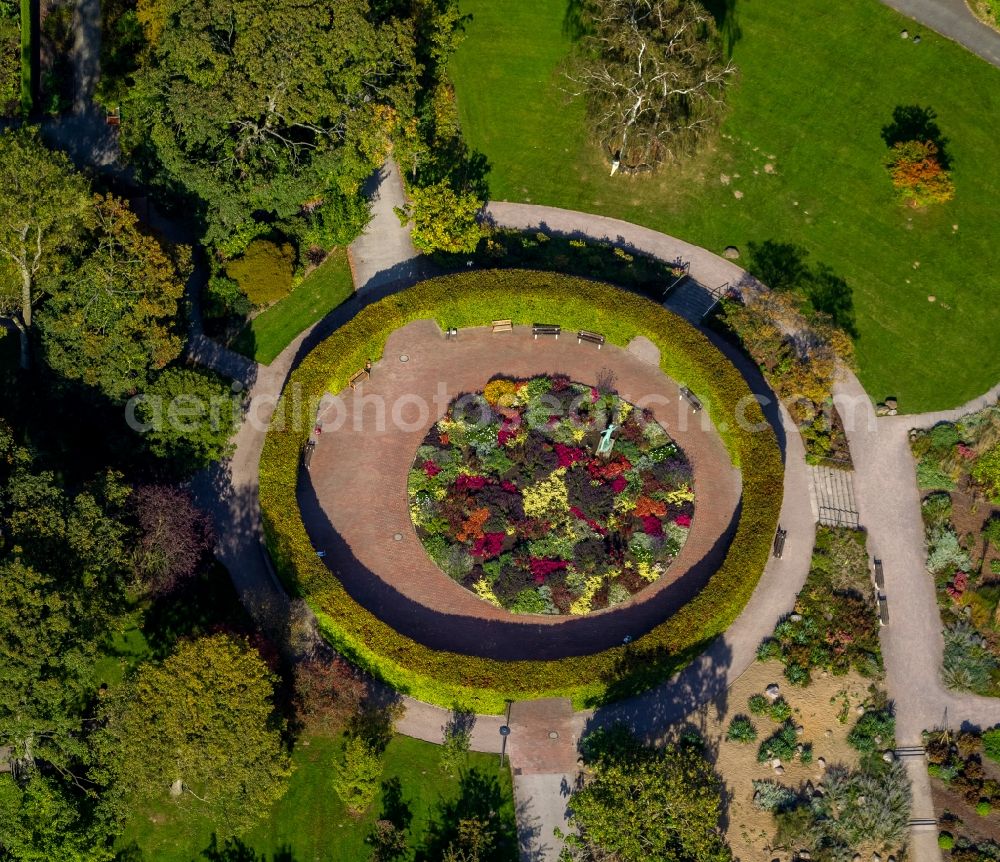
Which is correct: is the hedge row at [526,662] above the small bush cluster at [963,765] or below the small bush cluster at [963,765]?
above

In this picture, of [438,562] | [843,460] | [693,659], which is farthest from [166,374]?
[843,460]

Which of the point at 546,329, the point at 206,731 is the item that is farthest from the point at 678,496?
the point at 206,731

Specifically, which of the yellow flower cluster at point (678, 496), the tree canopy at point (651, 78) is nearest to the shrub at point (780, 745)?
the yellow flower cluster at point (678, 496)

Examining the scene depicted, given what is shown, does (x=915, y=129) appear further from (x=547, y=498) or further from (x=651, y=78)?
(x=547, y=498)

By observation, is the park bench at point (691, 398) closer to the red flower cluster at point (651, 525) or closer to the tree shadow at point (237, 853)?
the red flower cluster at point (651, 525)

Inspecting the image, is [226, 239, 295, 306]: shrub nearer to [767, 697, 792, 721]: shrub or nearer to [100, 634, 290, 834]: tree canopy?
[100, 634, 290, 834]: tree canopy

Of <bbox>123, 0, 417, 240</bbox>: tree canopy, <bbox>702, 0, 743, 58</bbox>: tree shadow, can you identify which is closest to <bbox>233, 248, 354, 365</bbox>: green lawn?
<bbox>123, 0, 417, 240</bbox>: tree canopy
